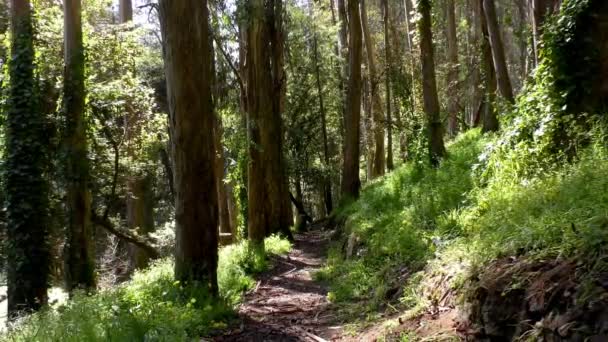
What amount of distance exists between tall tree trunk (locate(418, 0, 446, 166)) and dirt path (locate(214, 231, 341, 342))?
3778 millimetres

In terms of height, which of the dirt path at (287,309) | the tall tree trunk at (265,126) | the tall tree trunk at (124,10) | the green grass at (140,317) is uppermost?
the tall tree trunk at (124,10)

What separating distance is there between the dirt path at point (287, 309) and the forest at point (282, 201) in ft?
0.16

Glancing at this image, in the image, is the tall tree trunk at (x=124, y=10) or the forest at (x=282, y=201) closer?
the forest at (x=282, y=201)

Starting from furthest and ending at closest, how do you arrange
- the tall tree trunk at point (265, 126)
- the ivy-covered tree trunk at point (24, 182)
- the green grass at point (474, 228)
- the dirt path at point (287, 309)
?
the tall tree trunk at point (265, 126) → the ivy-covered tree trunk at point (24, 182) → the dirt path at point (287, 309) → the green grass at point (474, 228)

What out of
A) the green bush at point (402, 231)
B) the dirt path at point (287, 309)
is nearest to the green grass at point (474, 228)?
the green bush at point (402, 231)

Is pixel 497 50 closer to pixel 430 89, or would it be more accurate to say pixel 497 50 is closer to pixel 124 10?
pixel 430 89

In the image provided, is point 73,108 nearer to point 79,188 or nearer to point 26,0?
point 79,188

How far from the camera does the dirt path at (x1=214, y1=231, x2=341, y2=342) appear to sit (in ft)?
19.9

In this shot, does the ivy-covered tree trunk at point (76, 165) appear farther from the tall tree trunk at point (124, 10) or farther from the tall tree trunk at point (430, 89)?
the tall tree trunk at point (124, 10)

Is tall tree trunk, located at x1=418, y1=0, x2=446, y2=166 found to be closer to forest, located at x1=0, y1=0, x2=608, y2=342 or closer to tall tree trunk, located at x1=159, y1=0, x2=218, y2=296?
forest, located at x1=0, y1=0, x2=608, y2=342

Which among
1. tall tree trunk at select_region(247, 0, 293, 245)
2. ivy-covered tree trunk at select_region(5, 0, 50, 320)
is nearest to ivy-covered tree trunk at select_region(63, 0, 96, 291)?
ivy-covered tree trunk at select_region(5, 0, 50, 320)

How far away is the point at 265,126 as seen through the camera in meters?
15.2

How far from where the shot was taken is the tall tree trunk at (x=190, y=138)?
Result: 23.0 feet

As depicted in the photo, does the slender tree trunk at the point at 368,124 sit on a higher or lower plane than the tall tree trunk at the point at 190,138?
higher
